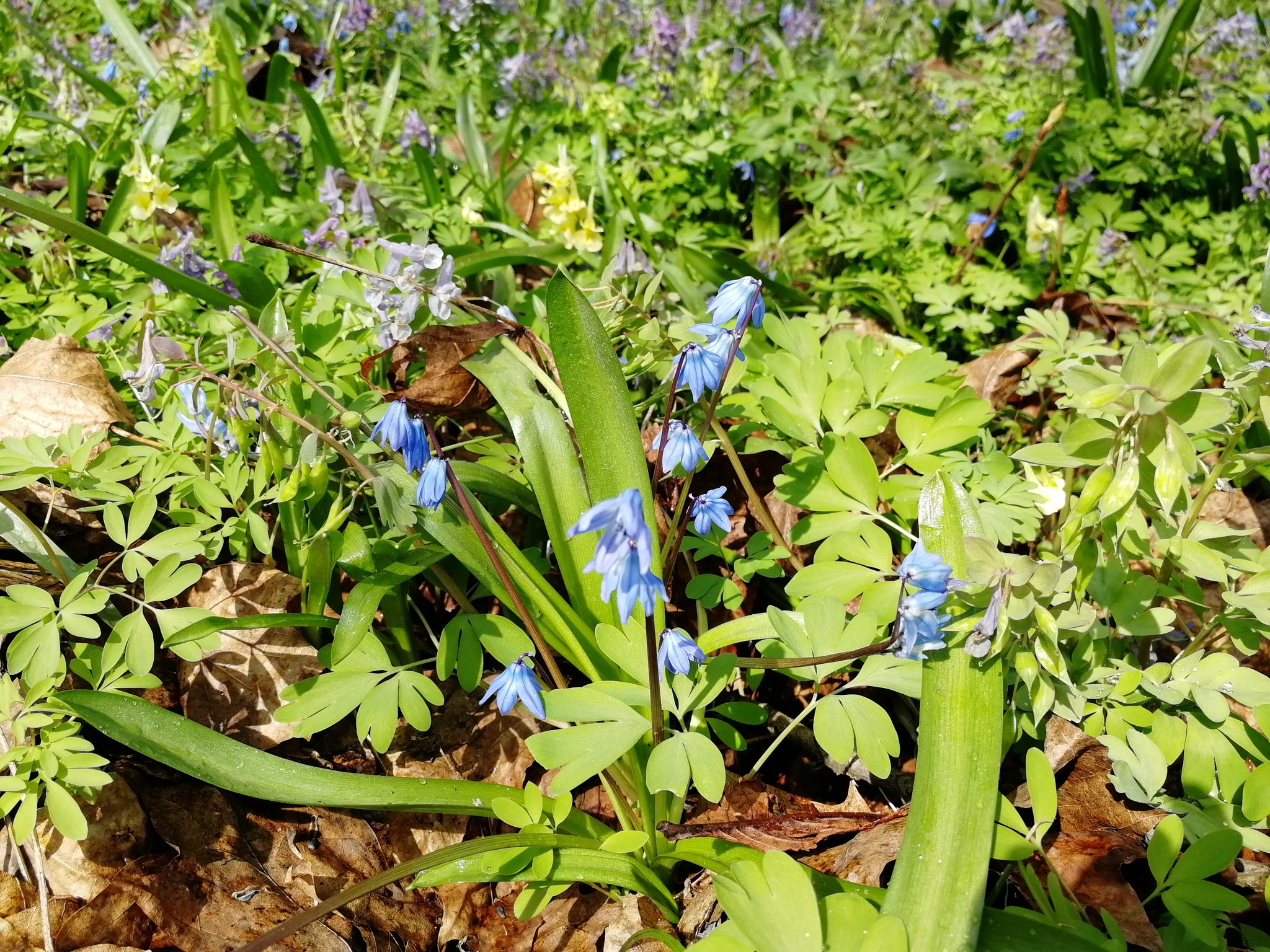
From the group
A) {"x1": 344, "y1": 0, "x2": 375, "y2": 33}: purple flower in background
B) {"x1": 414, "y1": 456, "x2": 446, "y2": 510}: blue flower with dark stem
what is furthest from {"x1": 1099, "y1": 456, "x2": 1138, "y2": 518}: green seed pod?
{"x1": 344, "y1": 0, "x2": 375, "y2": 33}: purple flower in background

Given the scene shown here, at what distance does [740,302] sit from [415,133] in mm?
2617

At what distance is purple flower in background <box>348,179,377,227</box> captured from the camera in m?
2.89

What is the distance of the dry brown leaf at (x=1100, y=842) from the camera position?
154 cm

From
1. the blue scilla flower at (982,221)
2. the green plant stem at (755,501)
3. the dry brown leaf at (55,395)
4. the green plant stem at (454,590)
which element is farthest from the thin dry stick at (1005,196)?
the dry brown leaf at (55,395)

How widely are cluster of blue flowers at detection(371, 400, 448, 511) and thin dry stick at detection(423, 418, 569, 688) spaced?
21 mm

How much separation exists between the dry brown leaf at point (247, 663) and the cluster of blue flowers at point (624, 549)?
1.09 m

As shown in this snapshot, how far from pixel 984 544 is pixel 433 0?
19.0 feet

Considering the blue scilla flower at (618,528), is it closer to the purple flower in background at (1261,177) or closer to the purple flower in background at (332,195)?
the purple flower in background at (332,195)

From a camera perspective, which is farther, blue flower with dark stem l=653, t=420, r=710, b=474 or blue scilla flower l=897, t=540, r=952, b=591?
blue flower with dark stem l=653, t=420, r=710, b=474

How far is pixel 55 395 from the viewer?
2311 mm

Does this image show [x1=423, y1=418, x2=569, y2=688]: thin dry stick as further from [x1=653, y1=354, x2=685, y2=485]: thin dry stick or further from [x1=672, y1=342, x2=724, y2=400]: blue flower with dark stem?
[x1=672, y1=342, x2=724, y2=400]: blue flower with dark stem

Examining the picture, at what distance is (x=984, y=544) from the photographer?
1404mm

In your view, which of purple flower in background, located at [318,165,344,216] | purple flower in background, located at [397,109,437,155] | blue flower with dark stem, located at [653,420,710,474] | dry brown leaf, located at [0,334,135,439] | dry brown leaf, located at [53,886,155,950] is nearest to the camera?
dry brown leaf, located at [53,886,155,950]

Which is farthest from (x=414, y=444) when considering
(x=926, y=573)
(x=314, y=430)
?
(x=926, y=573)
